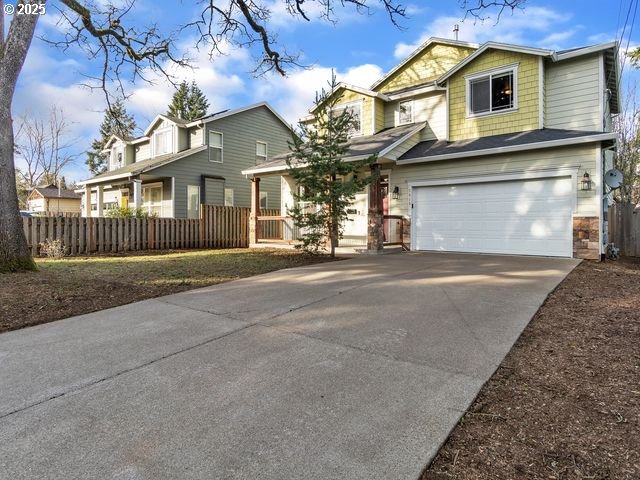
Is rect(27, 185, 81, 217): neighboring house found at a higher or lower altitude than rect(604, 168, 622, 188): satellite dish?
higher

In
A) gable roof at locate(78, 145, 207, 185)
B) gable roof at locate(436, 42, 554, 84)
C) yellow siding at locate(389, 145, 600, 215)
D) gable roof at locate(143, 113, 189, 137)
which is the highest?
gable roof at locate(143, 113, 189, 137)

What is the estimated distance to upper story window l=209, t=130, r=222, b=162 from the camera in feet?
63.5

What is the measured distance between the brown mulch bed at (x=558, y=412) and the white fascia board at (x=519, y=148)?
21.0ft

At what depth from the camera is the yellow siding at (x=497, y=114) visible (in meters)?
10.8

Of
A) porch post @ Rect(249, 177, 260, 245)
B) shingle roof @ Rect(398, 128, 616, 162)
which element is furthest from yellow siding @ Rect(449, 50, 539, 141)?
porch post @ Rect(249, 177, 260, 245)

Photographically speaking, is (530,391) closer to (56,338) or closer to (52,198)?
(56,338)

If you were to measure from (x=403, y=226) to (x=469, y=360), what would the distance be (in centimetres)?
954

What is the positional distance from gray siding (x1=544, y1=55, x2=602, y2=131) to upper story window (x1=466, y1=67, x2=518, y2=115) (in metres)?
0.89

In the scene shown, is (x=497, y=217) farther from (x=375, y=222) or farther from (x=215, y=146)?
(x=215, y=146)

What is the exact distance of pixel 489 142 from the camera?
10945mm

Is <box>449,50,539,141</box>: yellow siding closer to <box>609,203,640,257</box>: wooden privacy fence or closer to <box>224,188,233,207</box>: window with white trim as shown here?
<box>609,203,640,257</box>: wooden privacy fence

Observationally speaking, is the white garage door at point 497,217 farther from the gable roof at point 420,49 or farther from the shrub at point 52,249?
the shrub at point 52,249

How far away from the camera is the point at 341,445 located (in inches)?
81.1

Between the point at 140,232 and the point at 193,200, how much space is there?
20.1ft
